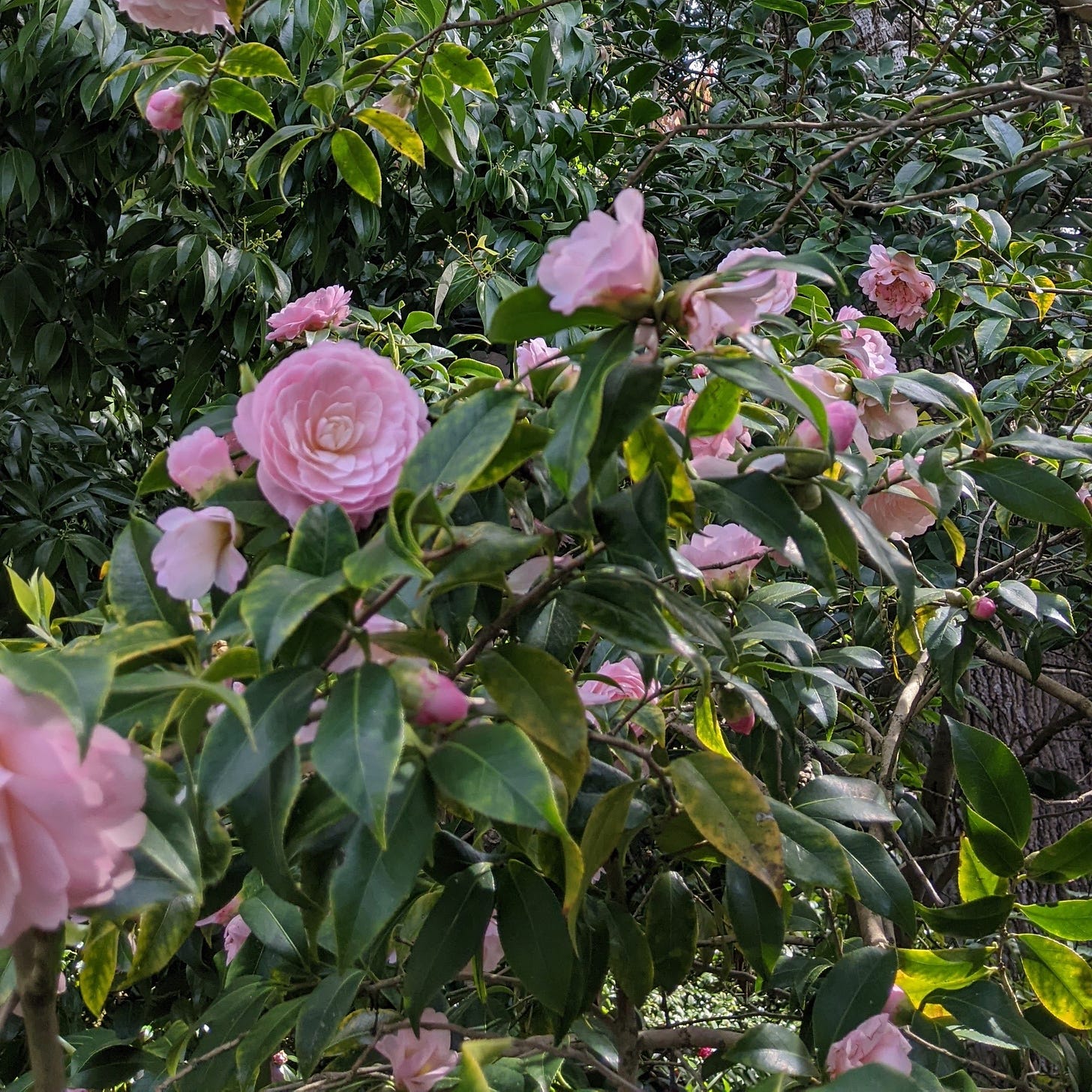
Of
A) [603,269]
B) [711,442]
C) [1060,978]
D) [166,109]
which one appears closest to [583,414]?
[603,269]

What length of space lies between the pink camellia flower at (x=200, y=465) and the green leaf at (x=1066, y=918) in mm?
528

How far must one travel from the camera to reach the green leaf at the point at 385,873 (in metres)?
0.42

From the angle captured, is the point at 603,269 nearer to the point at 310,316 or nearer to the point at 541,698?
the point at 541,698

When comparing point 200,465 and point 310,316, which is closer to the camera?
point 200,465

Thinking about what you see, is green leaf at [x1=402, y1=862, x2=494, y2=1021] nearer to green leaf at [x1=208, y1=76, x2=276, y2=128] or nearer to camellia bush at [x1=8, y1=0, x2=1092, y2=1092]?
camellia bush at [x1=8, y1=0, x2=1092, y2=1092]

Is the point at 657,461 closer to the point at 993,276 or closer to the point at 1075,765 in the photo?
the point at 993,276

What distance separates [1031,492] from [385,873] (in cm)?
48

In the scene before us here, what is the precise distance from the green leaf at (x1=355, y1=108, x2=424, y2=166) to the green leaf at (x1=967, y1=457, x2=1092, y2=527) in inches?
23.7

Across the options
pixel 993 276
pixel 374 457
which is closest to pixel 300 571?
pixel 374 457

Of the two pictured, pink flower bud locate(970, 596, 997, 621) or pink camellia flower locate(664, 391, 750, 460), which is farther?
pink flower bud locate(970, 596, 997, 621)

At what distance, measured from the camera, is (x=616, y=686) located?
707mm

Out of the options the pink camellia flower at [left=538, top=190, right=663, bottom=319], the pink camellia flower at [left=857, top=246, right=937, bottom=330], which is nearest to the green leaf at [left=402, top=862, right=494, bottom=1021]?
the pink camellia flower at [left=538, top=190, right=663, bottom=319]

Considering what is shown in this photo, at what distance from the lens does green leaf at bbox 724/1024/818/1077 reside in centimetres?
57

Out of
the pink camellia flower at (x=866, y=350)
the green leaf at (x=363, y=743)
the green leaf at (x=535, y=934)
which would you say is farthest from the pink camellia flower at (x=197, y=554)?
the pink camellia flower at (x=866, y=350)
